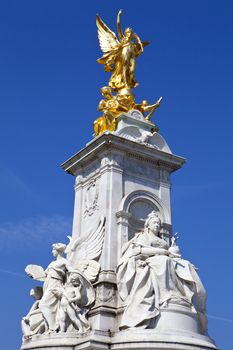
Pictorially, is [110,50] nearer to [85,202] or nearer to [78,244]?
[85,202]

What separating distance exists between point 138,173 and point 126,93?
2984mm

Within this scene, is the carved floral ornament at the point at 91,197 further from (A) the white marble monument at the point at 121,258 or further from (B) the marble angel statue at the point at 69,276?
(B) the marble angel statue at the point at 69,276

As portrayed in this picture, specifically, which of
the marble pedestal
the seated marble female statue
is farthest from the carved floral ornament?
the seated marble female statue

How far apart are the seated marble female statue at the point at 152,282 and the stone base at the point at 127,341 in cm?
41

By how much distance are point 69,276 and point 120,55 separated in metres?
8.22

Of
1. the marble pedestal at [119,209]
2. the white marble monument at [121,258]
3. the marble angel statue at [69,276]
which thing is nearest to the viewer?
the marble pedestal at [119,209]

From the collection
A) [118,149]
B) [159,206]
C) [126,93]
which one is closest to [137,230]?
[159,206]

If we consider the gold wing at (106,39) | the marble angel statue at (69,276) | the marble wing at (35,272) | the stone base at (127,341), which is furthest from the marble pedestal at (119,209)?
the gold wing at (106,39)

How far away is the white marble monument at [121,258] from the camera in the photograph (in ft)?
44.8

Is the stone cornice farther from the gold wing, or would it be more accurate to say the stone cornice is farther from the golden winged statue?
the gold wing

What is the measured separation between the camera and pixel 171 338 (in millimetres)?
12922

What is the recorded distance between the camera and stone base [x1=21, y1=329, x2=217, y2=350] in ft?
42.0

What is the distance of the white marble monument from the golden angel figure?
4 cm

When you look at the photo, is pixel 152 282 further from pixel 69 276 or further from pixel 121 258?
pixel 69 276
